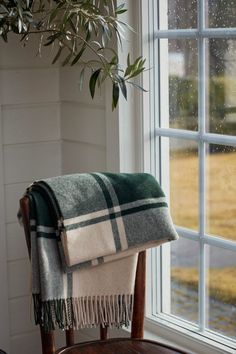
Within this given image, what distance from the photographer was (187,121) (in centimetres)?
246

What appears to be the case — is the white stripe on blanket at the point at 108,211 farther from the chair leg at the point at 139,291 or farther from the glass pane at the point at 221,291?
the glass pane at the point at 221,291

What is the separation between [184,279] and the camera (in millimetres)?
2539

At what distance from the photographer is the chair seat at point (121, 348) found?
84.8 inches

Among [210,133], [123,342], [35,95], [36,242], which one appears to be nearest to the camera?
[36,242]

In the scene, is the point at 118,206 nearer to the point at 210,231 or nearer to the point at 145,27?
the point at 210,231

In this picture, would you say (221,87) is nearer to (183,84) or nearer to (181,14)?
(183,84)

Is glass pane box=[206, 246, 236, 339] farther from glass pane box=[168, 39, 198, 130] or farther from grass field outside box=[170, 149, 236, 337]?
glass pane box=[168, 39, 198, 130]

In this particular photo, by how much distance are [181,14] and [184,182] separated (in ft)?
1.79

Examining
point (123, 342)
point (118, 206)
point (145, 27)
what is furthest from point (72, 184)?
point (145, 27)

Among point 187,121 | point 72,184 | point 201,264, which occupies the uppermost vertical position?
point 187,121

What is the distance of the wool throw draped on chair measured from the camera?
2.07m

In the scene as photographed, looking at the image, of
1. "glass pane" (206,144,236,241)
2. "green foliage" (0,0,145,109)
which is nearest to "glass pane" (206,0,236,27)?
"green foliage" (0,0,145,109)

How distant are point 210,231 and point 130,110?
49 centimetres

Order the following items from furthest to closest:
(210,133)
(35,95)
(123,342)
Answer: (35,95)
(210,133)
(123,342)
